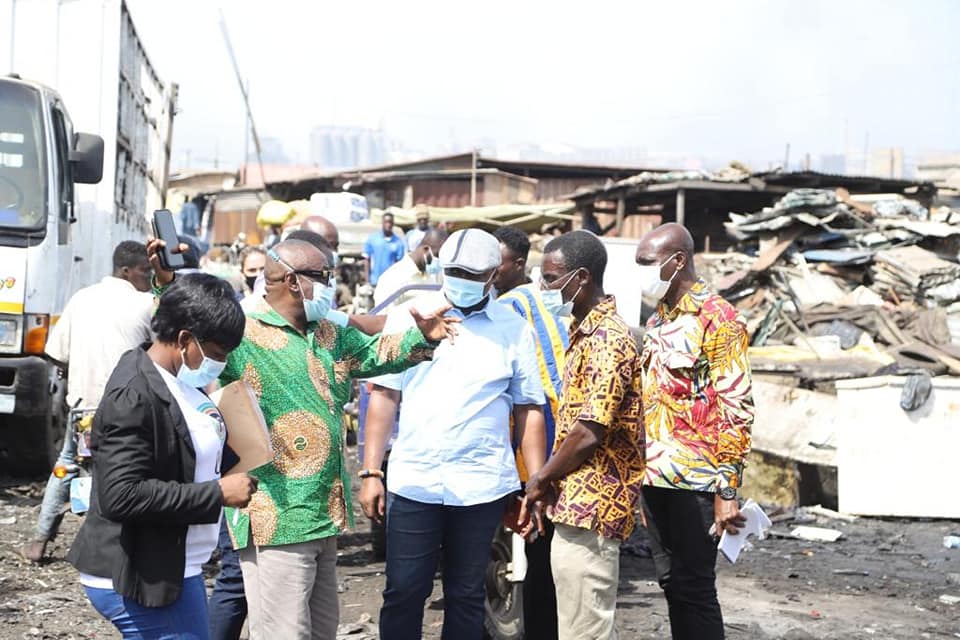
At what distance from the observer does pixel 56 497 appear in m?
6.84

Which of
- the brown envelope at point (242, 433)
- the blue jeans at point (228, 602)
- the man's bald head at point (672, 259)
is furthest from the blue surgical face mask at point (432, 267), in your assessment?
the brown envelope at point (242, 433)

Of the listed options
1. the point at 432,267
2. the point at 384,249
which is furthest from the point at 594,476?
the point at 384,249

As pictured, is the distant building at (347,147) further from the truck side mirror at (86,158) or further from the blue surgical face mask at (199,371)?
the blue surgical face mask at (199,371)

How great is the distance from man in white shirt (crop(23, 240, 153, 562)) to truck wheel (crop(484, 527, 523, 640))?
2661mm

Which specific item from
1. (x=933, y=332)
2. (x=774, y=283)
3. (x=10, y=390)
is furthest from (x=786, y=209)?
(x=10, y=390)

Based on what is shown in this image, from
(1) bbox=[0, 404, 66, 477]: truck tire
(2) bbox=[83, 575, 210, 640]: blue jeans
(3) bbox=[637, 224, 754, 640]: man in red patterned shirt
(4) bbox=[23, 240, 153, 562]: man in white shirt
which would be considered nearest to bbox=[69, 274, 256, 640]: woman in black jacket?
(2) bbox=[83, 575, 210, 640]: blue jeans

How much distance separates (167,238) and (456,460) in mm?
1563

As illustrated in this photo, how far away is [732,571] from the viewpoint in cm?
752

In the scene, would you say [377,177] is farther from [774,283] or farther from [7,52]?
[7,52]

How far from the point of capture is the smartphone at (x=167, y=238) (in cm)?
465

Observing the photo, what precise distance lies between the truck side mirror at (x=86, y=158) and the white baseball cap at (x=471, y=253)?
5091 mm

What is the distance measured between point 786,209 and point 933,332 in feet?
13.9

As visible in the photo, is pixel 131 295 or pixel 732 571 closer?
pixel 131 295

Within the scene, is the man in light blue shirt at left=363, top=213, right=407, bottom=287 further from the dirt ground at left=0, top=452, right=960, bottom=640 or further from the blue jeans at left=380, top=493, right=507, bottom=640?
the blue jeans at left=380, top=493, right=507, bottom=640
